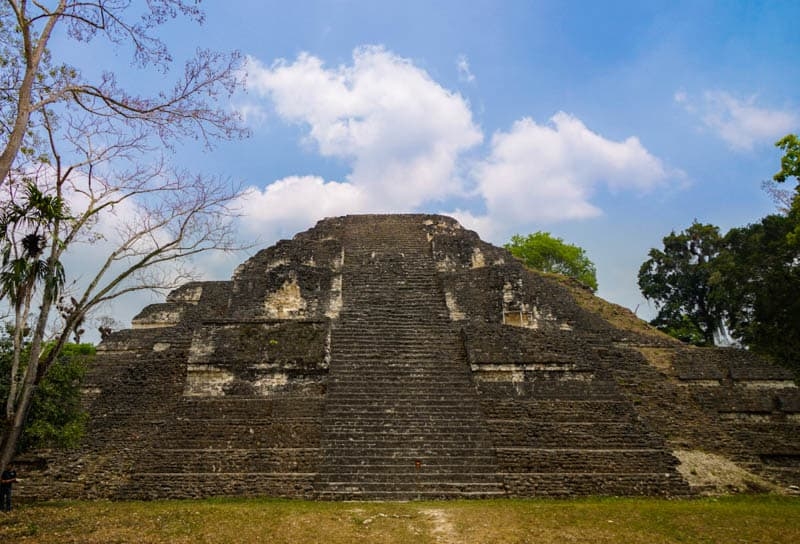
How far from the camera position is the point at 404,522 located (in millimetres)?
6660

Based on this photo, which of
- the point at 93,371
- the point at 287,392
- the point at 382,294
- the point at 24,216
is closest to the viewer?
the point at 24,216

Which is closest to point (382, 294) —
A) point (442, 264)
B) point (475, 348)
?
point (442, 264)

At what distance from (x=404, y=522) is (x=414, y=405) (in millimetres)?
3392

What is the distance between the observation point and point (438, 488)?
8.17m

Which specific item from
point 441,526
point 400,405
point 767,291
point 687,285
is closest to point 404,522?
point 441,526

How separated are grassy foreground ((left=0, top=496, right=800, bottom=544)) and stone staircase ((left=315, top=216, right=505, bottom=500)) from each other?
566 millimetres

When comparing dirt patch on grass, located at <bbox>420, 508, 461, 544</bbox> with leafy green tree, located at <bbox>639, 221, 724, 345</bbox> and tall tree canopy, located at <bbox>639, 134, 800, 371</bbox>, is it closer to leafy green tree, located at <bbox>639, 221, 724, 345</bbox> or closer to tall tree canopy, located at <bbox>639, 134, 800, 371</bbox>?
tall tree canopy, located at <bbox>639, 134, 800, 371</bbox>

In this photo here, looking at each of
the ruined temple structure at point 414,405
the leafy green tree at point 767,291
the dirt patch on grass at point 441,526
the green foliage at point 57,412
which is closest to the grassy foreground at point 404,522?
the dirt patch on grass at point 441,526

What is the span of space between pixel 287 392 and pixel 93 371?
636 centimetres

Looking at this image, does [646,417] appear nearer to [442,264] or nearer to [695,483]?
[695,483]

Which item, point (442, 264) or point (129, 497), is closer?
point (129, 497)

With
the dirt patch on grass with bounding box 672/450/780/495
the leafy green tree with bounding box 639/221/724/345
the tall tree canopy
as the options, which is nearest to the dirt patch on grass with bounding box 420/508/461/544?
the dirt patch on grass with bounding box 672/450/780/495

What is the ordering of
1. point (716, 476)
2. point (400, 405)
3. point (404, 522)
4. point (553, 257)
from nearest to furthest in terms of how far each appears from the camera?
point (404, 522) < point (716, 476) < point (400, 405) < point (553, 257)

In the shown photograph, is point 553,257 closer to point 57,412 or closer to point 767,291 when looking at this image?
point 767,291
